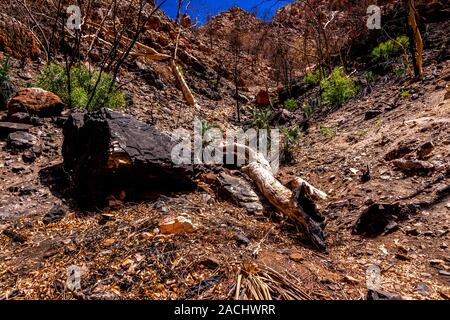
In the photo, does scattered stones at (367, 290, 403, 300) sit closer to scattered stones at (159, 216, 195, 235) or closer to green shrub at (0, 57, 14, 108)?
scattered stones at (159, 216, 195, 235)

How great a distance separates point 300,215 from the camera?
2650 millimetres

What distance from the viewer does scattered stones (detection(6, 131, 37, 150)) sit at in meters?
3.73

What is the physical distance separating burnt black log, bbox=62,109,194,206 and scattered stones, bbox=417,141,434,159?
2689 millimetres

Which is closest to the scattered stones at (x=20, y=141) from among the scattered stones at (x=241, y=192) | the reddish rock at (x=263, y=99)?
the scattered stones at (x=241, y=192)

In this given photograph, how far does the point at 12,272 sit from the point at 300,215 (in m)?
2.20

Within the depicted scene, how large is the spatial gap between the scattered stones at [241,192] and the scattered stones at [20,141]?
8.24ft

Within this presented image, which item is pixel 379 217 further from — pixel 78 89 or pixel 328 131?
pixel 78 89

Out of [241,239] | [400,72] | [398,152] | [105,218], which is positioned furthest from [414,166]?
[400,72]

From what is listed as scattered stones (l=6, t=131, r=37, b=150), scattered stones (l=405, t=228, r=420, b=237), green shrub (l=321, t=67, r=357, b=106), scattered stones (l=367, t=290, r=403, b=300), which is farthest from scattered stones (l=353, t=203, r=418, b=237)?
green shrub (l=321, t=67, r=357, b=106)

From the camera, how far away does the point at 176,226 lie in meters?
2.24

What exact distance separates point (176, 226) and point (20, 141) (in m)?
2.81

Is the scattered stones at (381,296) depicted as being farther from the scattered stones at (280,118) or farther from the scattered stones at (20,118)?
the scattered stones at (280,118)

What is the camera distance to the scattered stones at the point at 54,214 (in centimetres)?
265
